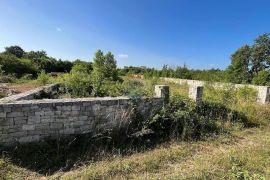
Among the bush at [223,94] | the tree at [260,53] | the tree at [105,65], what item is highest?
the tree at [260,53]

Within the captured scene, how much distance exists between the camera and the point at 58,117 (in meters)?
4.54

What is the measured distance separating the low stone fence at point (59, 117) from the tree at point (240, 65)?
30.5 meters

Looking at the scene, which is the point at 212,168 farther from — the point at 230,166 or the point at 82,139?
the point at 82,139

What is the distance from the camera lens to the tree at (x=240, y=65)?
1294 inches

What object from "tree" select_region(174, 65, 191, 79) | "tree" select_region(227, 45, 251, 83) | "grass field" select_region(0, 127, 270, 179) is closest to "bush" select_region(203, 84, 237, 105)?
"grass field" select_region(0, 127, 270, 179)

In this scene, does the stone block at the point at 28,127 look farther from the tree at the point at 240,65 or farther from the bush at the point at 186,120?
the tree at the point at 240,65

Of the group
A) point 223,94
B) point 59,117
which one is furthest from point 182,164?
point 223,94

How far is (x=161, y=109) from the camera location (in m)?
5.86

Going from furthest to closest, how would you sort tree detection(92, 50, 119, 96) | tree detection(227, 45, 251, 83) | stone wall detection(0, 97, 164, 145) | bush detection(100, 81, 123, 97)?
tree detection(227, 45, 251, 83) < tree detection(92, 50, 119, 96) < bush detection(100, 81, 123, 97) < stone wall detection(0, 97, 164, 145)

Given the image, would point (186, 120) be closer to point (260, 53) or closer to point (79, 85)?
point (79, 85)

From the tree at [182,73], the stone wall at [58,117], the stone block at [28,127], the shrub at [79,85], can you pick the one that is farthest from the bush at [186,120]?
the tree at [182,73]

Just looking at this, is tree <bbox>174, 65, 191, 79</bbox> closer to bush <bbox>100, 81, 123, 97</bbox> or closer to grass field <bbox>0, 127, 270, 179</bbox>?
bush <bbox>100, 81, 123, 97</bbox>

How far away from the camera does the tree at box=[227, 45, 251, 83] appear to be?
32875mm

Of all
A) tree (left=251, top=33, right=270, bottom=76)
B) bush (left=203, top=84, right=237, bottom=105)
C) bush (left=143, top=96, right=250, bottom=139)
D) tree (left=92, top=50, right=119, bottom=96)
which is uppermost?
tree (left=251, top=33, right=270, bottom=76)
